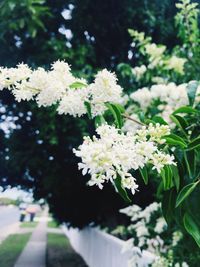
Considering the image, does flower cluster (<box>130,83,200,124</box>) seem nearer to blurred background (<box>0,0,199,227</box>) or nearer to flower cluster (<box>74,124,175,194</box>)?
blurred background (<box>0,0,199,227</box>)

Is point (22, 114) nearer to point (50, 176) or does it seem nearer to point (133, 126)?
point (50, 176)

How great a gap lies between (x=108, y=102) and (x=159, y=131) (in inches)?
8.2

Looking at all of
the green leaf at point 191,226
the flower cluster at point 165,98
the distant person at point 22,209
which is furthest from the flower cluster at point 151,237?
the green leaf at point 191,226

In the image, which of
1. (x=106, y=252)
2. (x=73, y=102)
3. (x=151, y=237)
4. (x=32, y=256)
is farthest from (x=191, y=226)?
(x=32, y=256)

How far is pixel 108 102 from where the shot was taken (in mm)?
1172

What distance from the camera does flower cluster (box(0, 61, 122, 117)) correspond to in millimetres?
1098

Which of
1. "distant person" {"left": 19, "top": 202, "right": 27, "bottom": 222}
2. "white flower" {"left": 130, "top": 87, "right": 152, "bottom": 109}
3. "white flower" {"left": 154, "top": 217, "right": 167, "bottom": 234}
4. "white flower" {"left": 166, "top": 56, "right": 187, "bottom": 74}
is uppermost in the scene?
"white flower" {"left": 166, "top": 56, "right": 187, "bottom": 74}

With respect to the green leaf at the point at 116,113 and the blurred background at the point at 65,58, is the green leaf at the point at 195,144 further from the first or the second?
the blurred background at the point at 65,58

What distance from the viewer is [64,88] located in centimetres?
112

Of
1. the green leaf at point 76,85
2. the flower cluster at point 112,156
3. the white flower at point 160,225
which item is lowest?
the flower cluster at point 112,156

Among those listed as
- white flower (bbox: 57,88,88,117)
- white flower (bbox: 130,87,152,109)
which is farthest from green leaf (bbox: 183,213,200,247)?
white flower (bbox: 130,87,152,109)

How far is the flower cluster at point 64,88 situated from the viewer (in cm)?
110

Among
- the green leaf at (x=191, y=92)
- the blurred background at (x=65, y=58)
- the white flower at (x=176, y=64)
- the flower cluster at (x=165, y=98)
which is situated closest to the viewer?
the green leaf at (x=191, y=92)

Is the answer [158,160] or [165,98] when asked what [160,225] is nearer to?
[165,98]
